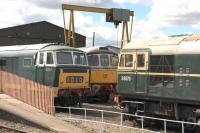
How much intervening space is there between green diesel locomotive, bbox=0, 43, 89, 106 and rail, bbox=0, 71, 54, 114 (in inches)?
44.3

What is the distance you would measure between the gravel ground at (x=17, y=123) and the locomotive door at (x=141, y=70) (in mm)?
4194

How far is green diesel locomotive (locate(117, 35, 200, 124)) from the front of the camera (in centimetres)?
1689

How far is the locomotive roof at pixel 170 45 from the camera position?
17.0m

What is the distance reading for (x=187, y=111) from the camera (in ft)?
56.4

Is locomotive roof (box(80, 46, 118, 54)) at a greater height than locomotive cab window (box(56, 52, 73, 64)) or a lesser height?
greater

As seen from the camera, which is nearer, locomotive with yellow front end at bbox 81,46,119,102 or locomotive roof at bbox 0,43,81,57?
locomotive roof at bbox 0,43,81,57

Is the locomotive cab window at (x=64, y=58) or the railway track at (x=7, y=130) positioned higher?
the locomotive cab window at (x=64, y=58)

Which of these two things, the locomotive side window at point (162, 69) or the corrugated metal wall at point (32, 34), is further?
the corrugated metal wall at point (32, 34)

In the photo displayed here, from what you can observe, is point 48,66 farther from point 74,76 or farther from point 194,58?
point 194,58

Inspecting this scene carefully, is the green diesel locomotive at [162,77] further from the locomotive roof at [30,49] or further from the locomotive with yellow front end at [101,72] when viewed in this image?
the locomotive with yellow front end at [101,72]

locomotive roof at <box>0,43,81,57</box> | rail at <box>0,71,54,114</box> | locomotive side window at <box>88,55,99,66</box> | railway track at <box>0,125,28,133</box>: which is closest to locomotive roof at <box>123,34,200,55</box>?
rail at <box>0,71,54,114</box>

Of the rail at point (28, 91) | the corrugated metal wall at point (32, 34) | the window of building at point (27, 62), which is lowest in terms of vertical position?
the rail at point (28, 91)

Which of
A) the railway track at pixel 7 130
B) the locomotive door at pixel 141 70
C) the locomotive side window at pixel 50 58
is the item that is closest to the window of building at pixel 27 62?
the locomotive side window at pixel 50 58

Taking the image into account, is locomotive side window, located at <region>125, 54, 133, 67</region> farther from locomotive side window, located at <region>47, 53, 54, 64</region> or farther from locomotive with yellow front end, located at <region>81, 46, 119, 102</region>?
locomotive with yellow front end, located at <region>81, 46, 119, 102</region>
